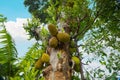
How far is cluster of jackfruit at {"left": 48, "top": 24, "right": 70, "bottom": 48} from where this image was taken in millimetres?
9070

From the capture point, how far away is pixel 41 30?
10.2 m

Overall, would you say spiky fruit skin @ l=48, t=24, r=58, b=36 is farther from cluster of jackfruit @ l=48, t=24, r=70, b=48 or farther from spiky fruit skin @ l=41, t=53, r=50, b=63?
spiky fruit skin @ l=41, t=53, r=50, b=63

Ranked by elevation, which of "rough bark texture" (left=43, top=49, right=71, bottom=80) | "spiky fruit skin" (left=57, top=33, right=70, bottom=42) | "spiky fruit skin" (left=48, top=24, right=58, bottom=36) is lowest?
"rough bark texture" (left=43, top=49, right=71, bottom=80)

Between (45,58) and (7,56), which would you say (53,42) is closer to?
(45,58)

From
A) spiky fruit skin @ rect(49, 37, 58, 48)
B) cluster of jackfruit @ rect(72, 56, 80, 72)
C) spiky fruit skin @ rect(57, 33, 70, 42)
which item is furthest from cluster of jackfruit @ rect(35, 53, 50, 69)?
cluster of jackfruit @ rect(72, 56, 80, 72)

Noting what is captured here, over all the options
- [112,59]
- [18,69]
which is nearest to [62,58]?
[18,69]

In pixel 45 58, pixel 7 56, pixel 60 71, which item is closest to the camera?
pixel 7 56

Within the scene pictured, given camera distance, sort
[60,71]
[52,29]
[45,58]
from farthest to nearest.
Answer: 1. [52,29]
2. [45,58]
3. [60,71]

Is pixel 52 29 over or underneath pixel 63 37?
over

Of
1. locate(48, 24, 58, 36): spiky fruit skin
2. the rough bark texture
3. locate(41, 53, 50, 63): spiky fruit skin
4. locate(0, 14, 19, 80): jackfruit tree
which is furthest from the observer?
locate(48, 24, 58, 36): spiky fruit skin

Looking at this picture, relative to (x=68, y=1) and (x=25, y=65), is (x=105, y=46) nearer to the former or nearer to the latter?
(x=68, y=1)

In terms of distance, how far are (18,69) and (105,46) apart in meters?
8.20

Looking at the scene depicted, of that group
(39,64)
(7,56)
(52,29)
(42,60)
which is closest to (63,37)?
(52,29)

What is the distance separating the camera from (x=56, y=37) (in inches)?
367
